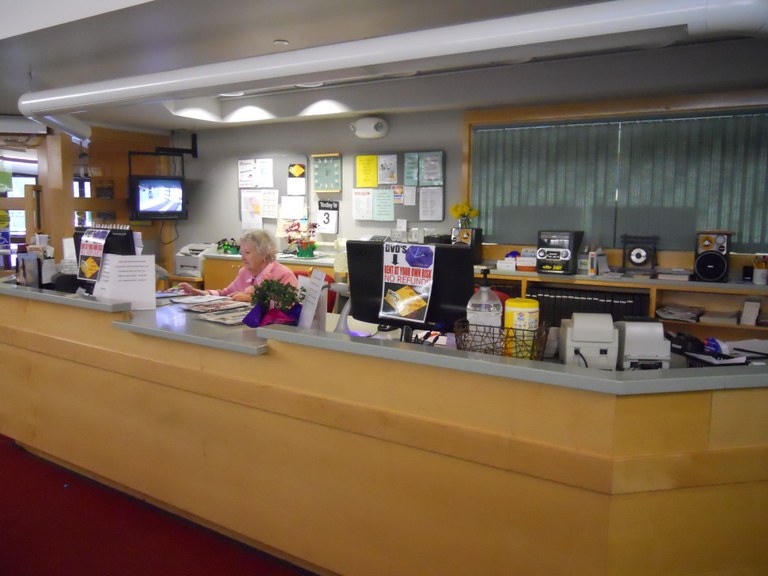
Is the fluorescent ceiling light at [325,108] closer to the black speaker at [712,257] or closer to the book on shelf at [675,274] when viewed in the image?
the book on shelf at [675,274]

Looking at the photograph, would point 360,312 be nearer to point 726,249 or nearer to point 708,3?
point 708,3

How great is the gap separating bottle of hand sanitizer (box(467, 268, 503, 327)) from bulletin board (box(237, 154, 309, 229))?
4541 millimetres

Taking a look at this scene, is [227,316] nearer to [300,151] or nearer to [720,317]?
[720,317]

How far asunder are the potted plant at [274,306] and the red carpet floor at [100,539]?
100 cm

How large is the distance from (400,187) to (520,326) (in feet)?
13.0

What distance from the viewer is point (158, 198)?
22.6 ft

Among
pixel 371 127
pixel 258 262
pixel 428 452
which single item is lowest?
pixel 428 452

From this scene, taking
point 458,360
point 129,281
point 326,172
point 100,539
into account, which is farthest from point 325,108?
point 458,360

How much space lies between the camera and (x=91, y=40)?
12.9 ft

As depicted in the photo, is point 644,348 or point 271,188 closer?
point 644,348

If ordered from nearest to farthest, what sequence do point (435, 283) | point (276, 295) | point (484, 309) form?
point (484, 309), point (435, 283), point (276, 295)

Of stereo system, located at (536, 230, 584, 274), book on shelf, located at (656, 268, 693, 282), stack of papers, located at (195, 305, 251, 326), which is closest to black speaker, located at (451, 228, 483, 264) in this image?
stereo system, located at (536, 230, 584, 274)

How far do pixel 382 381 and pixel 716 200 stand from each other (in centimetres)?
376

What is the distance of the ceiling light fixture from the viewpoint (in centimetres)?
206
